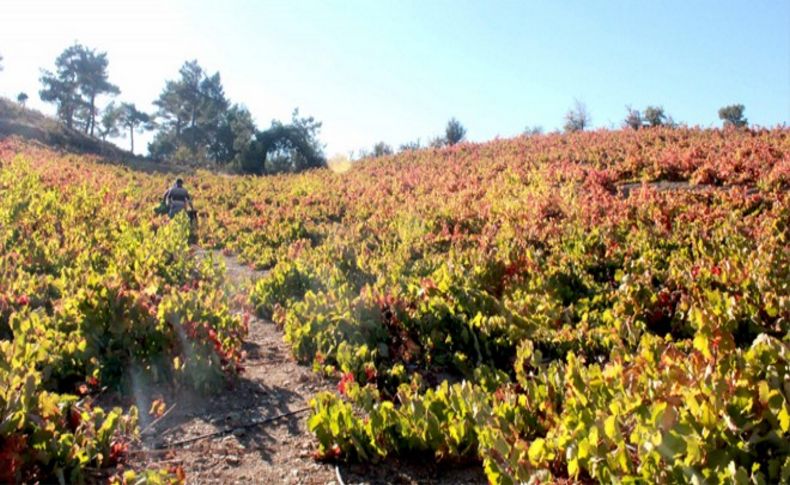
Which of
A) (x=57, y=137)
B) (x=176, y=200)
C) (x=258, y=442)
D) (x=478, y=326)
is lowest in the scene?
(x=258, y=442)

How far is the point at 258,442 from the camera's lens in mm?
4586

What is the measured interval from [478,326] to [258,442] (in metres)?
2.65

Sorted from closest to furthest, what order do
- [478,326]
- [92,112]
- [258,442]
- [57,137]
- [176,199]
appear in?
1. [258,442]
2. [478,326]
3. [176,199]
4. [57,137]
5. [92,112]

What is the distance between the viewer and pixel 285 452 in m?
4.41

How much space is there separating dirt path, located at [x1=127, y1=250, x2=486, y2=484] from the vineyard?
0.46ft

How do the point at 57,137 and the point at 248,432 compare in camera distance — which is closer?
the point at 248,432

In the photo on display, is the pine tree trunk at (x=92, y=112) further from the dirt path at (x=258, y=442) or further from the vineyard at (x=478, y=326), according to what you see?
the dirt path at (x=258, y=442)

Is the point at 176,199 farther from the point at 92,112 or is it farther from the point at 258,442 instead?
A: the point at 92,112

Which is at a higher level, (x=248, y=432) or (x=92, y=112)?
(x=92, y=112)

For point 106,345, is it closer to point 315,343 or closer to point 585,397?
point 315,343

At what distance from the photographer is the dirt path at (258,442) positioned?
3984mm

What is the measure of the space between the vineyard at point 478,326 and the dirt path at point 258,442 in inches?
5.5

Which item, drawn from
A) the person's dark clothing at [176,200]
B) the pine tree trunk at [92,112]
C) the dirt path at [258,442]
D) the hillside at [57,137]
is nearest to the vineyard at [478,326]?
the dirt path at [258,442]

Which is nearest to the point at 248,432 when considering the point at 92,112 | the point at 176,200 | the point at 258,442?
the point at 258,442
